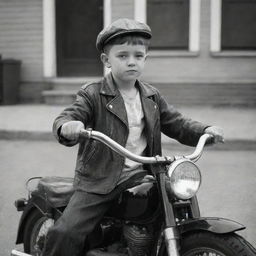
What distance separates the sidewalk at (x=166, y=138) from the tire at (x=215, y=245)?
18.8ft

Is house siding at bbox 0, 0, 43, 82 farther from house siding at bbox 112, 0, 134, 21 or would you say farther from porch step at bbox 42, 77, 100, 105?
house siding at bbox 112, 0, 134, 21

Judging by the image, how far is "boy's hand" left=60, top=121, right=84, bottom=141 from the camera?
2.93 m

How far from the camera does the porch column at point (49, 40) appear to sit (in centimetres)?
1331

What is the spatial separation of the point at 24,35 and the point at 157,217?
10906 millimetres

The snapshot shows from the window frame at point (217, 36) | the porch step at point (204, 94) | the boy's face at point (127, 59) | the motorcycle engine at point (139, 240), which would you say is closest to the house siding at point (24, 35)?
the porch step at point (204, 94)

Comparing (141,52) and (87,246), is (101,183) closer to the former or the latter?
(87,246)

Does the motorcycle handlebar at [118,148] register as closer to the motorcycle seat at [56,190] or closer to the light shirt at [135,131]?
the light shirt at [135,131]

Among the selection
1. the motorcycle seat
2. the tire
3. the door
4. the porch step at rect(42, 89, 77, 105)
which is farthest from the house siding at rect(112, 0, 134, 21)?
the tire

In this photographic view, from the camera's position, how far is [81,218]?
3.28m

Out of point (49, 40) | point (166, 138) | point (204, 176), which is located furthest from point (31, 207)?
point (49, 40)

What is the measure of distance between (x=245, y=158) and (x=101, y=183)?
16.5 feet

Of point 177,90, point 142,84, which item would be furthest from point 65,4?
point 142,84

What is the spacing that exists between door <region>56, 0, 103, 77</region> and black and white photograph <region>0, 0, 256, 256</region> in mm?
23

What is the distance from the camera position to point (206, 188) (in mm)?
6488
